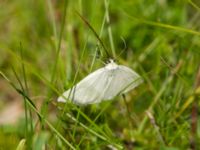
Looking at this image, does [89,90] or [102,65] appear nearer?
[89,90]

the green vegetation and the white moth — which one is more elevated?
the white moth

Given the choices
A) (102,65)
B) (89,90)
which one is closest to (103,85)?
(89,90)

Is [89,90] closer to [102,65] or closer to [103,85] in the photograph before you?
[103,85]

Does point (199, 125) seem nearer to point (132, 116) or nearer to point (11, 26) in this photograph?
point (132, 116)

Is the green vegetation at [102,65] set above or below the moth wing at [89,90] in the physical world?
below

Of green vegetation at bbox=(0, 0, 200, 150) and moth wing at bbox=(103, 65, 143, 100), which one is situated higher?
moth wing at bbox=(103, 65, 143, 100)
